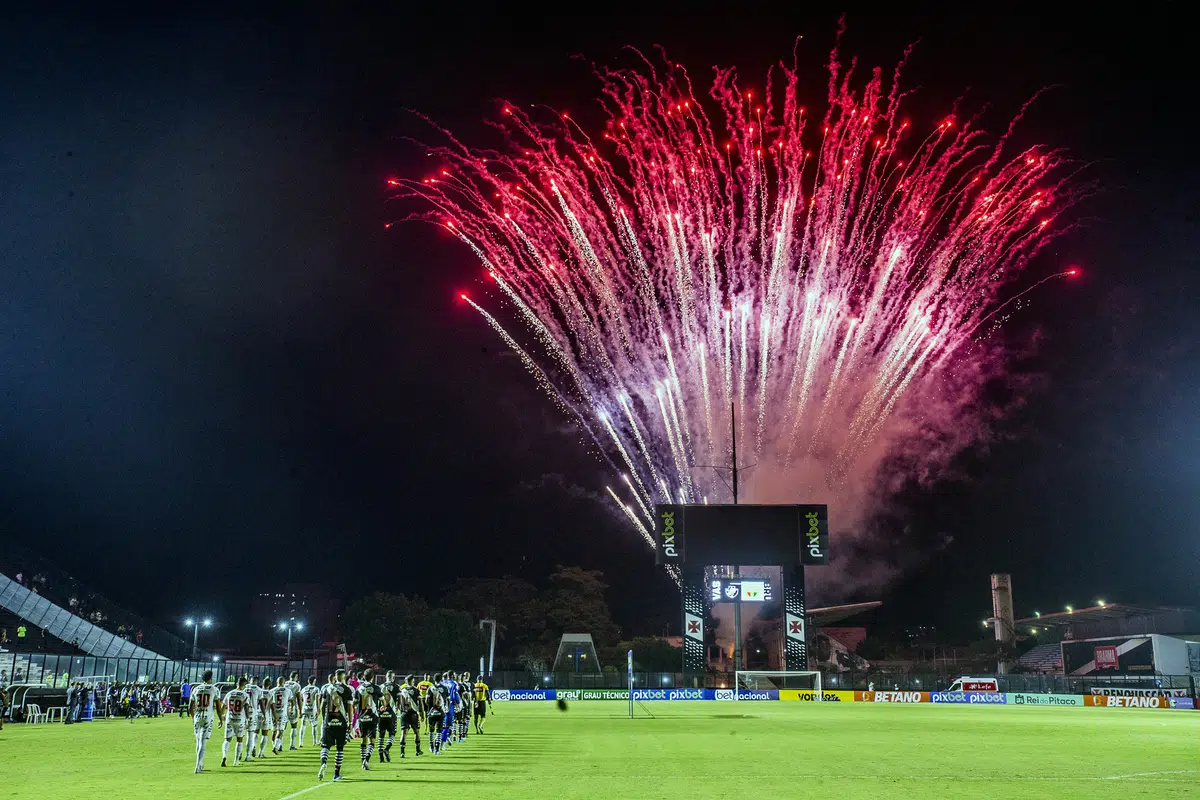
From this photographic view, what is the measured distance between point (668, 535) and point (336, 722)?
46.8 m

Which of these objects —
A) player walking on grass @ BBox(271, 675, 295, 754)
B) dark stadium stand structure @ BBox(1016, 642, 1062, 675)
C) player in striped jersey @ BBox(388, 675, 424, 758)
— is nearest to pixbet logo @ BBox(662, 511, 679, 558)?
player walking on grass @ BBox(271, 675, 295, 754)

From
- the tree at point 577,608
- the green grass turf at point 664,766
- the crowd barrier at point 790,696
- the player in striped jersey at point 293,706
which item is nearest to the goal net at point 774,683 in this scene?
the crowd barrier at point 790,696

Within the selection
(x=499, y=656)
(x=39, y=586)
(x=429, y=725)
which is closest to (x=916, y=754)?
(x=429, y=725)

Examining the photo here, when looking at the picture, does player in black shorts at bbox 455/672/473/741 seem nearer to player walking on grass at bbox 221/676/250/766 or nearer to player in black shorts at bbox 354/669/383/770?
player in black shorts at bbox 354/669/383/770

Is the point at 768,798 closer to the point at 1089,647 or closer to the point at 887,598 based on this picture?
the point at 1089,647

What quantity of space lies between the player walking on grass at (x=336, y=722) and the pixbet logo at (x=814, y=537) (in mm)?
49395

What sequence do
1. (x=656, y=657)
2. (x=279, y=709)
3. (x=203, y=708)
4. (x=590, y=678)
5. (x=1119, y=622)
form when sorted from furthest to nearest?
(x=656, y=657)
(x=1119, y=622)
(x=590, y=678)
(x=279, y=709)
(x=203, y=708)

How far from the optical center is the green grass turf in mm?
16484

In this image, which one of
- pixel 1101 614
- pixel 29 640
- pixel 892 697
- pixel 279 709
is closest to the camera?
pixel 279 709

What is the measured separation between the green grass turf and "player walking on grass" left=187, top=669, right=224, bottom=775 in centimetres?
78

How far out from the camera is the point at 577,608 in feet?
346

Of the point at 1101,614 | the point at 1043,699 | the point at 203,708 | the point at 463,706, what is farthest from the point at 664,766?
the point at 1101,614

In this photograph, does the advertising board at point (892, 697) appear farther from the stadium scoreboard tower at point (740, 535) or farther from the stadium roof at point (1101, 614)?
the stadium roof at point (1101, 614)

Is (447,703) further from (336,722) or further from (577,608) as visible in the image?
(577,608)
